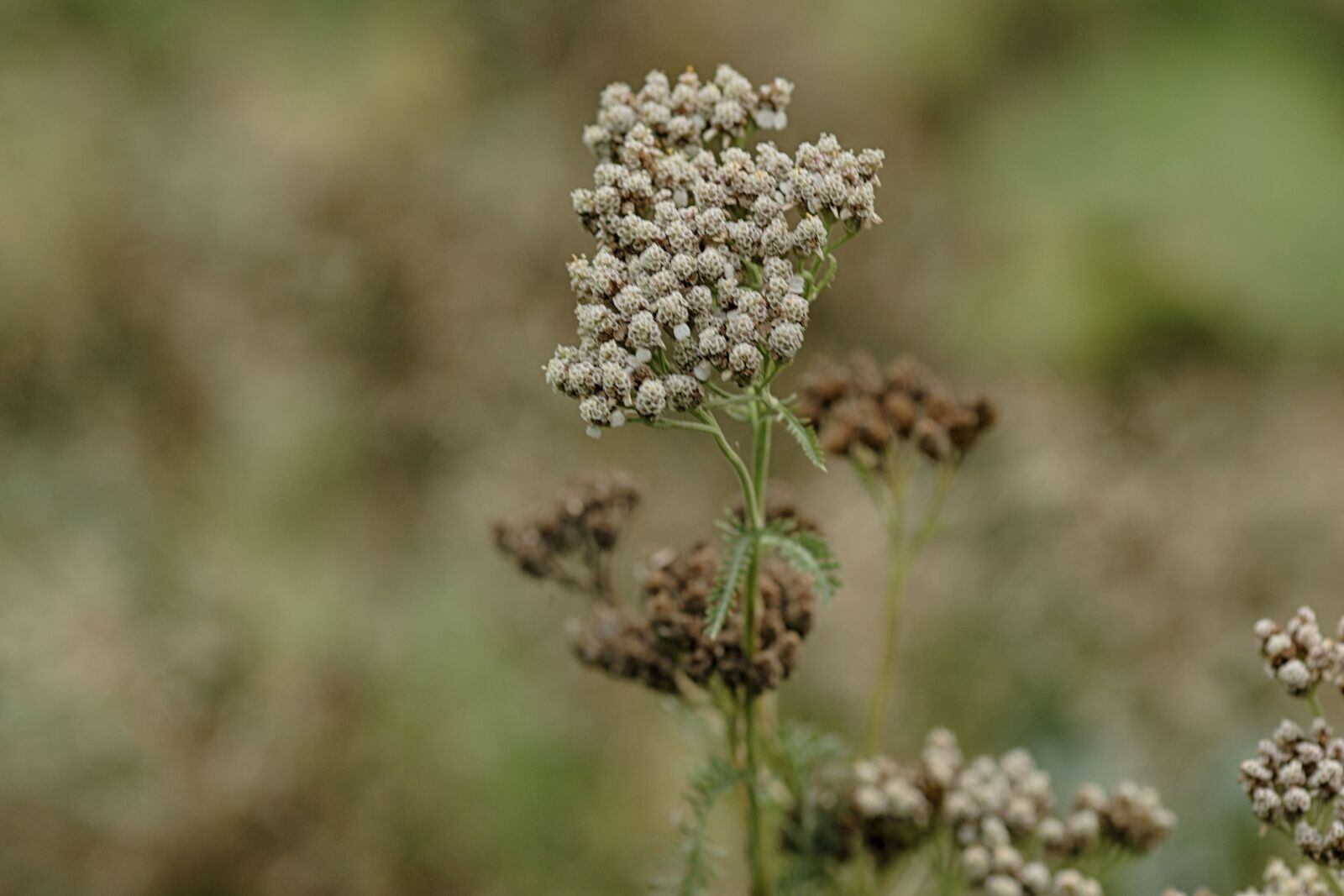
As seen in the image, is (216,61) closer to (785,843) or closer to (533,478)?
(533,478)

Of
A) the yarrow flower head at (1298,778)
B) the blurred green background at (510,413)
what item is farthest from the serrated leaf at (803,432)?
the blurred green background at (510,413)

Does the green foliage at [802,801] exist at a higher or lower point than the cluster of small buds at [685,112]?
lower

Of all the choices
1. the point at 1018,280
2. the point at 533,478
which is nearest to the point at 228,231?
the point at 533,478

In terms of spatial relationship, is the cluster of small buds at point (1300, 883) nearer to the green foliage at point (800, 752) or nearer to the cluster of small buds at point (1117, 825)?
the cluster of small buds at point (1117, 825)

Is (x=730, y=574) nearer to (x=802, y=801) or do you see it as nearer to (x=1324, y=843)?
(x=802, y=801)

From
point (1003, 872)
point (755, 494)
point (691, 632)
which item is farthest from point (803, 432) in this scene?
point (1003, 872)

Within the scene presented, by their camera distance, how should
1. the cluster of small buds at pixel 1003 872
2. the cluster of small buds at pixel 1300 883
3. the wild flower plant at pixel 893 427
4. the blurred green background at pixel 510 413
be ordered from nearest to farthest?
the cluster of small buds at pixel 1300 883 < the cluster of small buds at pixel 1003 872 < the wild flower plant at pixel 893 427 < the blurred green background at pixel 510 413
